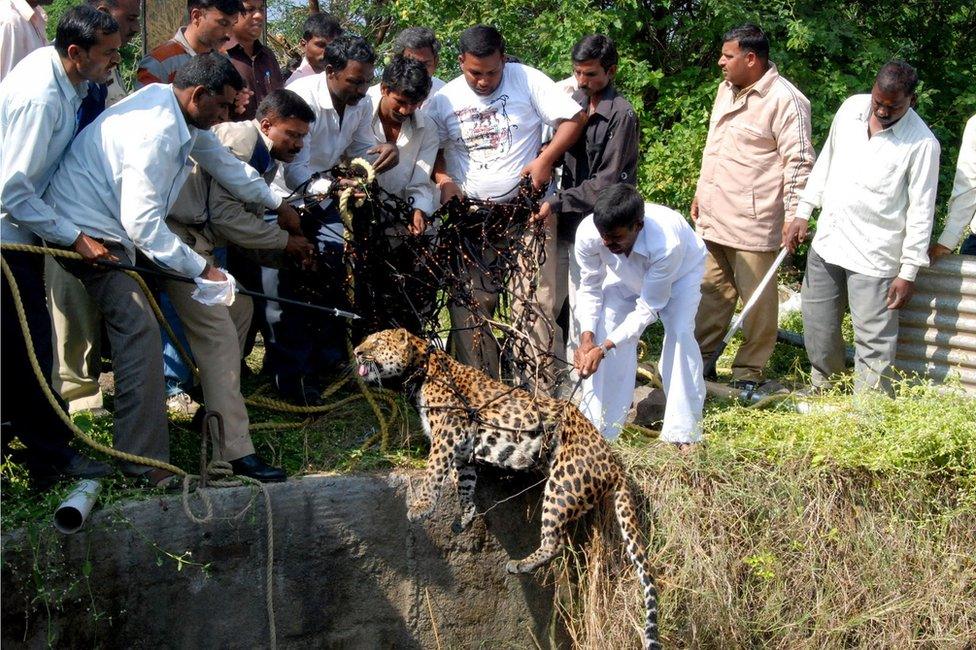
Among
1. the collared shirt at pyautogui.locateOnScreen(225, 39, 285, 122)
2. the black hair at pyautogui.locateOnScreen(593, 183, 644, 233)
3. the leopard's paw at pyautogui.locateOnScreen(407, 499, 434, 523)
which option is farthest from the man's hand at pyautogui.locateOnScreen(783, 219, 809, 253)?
the collared shirt at pyautogui.locateOnScreen(225, 39, 285, 122)

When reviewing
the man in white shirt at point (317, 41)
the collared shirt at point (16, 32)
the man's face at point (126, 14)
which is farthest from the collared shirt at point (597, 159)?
the collared shirt at point (16, 32)

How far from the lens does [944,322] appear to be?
7.80 m

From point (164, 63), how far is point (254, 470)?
2644 mm

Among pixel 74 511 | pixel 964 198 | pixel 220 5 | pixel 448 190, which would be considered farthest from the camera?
pixel 964 198

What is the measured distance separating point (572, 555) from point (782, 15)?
573 centimetres

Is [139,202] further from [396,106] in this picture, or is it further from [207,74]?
[396,106]

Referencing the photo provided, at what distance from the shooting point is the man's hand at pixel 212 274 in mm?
5688

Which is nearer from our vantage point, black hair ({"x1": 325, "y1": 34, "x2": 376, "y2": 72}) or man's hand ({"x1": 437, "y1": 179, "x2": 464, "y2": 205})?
black hair ({"x1": 325, "y1": 34, "x2": 376, "y2": 72})

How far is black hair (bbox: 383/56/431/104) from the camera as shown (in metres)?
6.91

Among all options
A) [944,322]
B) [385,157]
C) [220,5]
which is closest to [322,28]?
[220,5]

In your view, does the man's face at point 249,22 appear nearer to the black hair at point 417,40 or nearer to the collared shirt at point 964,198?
the black hair at point 417,40

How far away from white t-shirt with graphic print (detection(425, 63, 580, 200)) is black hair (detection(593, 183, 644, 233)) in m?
0.94

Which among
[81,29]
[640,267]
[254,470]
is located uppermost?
[81,29]

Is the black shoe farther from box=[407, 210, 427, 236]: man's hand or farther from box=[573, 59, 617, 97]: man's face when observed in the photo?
box=[573, 59, 617, 97]: man's face
